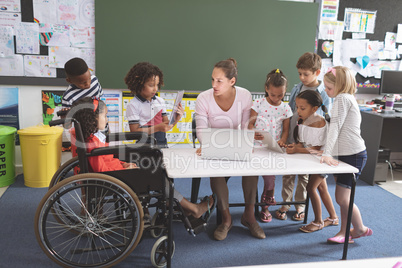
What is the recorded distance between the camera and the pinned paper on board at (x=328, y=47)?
3.90 meters

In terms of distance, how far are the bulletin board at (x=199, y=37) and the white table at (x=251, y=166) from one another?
1574 millimetres

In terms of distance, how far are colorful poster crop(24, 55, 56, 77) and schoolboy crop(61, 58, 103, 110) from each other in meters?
1.04

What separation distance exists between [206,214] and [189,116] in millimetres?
1662

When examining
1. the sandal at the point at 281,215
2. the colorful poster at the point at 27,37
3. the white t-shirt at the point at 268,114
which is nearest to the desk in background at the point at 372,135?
the sandal at the point at 281,215

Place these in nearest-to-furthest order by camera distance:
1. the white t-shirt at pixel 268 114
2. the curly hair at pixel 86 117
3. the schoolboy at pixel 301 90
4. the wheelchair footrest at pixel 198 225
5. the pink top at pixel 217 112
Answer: the curly hair at pixel 86 117, the wheelchair footrest at pixel 198 225, the pink top at pixel 217 112, the white t-shirt at pixel 268 114, the schoolboy at pixel 301 90

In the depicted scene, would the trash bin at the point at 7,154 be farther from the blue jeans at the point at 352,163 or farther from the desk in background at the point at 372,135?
the desk in background at the point at 372,135

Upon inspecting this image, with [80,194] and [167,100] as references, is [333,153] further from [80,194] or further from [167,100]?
[167,100]

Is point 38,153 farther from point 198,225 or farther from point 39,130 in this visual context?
point 198,225

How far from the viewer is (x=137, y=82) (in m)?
2.35

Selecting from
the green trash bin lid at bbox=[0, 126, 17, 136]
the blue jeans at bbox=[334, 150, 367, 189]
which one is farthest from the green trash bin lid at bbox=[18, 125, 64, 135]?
the blue jeans at bbox=[334, 150, 367, 189]

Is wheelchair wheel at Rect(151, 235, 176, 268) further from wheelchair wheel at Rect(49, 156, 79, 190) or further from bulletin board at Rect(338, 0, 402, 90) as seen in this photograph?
bulletin board at Rect(338, 0, 402, 90)

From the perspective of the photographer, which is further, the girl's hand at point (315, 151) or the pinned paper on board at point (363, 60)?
the pinned paper on board at point (363, 60)

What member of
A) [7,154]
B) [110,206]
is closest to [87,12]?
[7,154]

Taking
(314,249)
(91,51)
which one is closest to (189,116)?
(91,51)
